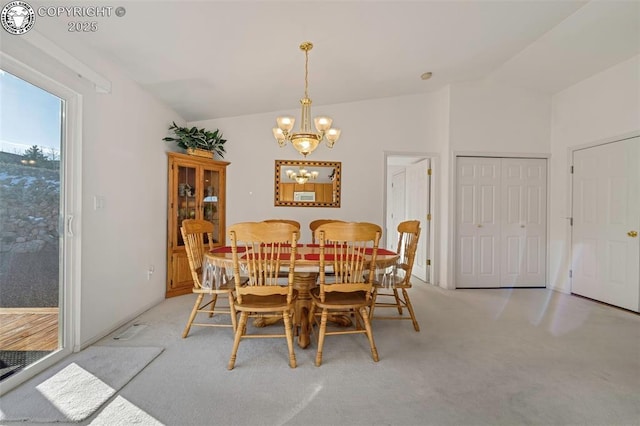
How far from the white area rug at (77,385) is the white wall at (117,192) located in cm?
32

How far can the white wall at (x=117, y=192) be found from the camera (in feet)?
7.56

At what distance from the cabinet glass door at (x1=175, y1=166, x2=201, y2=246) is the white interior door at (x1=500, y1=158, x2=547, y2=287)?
14.1 feet

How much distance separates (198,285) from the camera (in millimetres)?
2508

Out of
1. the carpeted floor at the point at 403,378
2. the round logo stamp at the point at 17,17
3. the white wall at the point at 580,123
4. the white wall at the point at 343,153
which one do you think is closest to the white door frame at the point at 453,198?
the white wall at the point at 343,153

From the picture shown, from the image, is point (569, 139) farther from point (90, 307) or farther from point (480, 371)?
point (90, 307)

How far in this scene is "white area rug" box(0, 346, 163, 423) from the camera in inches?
61.7

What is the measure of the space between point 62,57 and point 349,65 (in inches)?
96.2

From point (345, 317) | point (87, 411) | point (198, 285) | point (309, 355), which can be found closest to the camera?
point (87, 411)

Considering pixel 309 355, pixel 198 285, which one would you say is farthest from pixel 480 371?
pixel 198 285

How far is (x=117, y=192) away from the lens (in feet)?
8.97

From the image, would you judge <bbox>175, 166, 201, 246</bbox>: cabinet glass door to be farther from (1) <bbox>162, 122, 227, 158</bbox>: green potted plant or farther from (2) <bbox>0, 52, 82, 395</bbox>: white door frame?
(2) <bbox>0, 52, 82, 395</bbox>: white door frame

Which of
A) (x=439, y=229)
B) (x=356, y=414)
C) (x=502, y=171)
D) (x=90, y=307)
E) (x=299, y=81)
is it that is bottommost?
(x=356, y=414)

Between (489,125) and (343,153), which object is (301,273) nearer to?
(343,153)

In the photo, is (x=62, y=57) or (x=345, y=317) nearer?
(x=62, y=57)
